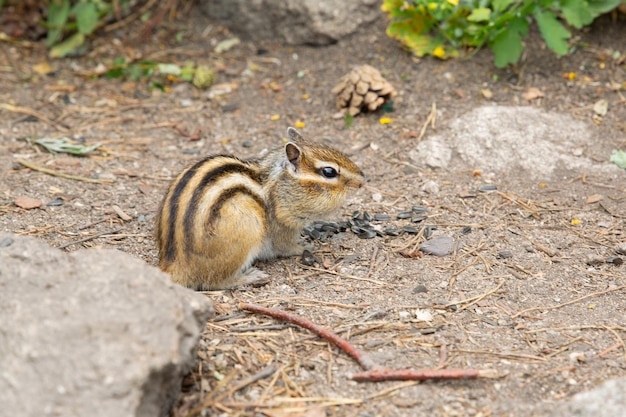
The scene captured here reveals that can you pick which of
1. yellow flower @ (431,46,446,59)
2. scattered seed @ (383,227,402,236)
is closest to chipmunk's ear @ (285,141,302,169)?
scattered seed @ (383,227,402,236)

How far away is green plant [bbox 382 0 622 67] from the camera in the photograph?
6.46 metres

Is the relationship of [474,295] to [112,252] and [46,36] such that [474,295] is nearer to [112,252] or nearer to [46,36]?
[112,252]

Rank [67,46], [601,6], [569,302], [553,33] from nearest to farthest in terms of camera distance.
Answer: [569,302] < [553,33] < [601,6] < [67,46]

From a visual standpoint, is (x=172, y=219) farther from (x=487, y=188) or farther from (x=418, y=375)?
Result: (x=487, y=188)

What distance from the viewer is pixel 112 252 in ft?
12.0

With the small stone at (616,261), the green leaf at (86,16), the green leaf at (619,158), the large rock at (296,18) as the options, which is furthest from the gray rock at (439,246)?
the green leaf at (86,16)

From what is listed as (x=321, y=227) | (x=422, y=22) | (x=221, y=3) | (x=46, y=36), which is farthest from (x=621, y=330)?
(x=46, y=36)

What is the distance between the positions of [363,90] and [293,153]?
6.06 feet

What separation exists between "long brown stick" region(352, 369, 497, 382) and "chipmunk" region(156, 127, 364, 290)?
1.34 metres

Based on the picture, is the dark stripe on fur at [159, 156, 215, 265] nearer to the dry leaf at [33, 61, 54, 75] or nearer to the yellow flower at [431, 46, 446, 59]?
the yellow flower at [431, 46, 446, 59]

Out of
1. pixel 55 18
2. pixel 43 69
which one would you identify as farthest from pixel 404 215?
pixel 55 18

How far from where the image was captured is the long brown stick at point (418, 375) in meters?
3.65

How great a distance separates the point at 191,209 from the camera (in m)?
4.51

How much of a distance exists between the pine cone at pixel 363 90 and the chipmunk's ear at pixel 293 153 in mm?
1799
